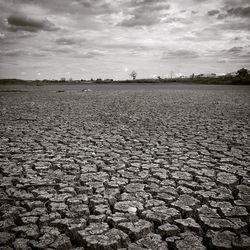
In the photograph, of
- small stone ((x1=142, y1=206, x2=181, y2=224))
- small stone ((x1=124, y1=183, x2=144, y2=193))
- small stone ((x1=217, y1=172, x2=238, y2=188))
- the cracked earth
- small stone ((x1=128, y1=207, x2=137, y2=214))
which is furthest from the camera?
small stone ((x1=217, y1=172, x2=238, y2=188))

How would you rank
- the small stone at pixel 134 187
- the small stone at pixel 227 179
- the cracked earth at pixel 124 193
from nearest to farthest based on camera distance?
1. the cracked earth at pixel 124 193
2. the small stone at pixel 134 187
3. the small stone at pixel 227 179

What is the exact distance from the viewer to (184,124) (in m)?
8.80

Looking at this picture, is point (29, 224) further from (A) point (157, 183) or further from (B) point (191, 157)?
(B) point (191, 157)

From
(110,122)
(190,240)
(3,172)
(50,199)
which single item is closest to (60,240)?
(50,199)

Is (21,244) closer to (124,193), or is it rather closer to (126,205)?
(126,205)

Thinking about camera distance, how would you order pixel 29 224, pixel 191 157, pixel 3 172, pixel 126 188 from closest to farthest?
1. pixel 29 224
2. pixel 126 188
3. pixel 3 172
4. pixel 191 157

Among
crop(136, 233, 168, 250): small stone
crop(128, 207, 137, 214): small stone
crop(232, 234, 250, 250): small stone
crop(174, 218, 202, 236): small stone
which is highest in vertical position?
crop(128, 207, 137, 214): small stone

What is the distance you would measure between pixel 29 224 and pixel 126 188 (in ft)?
4.26

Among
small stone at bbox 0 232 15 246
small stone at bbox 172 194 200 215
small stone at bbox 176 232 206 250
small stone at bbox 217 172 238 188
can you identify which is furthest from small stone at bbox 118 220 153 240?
small stone at bbox 217 172 238 188

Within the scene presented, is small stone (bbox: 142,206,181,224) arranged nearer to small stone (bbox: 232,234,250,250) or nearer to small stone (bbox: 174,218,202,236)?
small stone (bbox: 174,218,202,236)

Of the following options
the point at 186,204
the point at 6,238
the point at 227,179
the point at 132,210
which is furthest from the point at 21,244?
the point at 227,179

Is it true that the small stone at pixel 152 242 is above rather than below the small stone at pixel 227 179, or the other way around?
below

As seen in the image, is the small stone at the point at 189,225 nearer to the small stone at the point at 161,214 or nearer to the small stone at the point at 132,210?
the small stone at the point at 161,214

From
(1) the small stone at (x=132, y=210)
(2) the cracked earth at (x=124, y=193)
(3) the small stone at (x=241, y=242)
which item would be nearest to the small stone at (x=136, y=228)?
(2) the cracked earth at (x=124, y=193)
